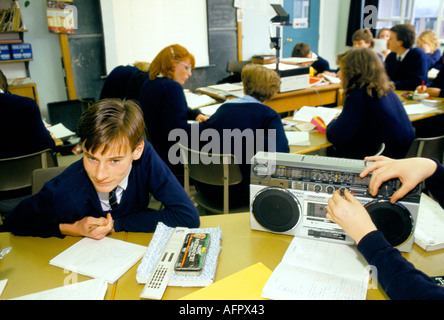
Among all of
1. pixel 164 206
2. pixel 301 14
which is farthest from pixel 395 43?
pixel 164 206

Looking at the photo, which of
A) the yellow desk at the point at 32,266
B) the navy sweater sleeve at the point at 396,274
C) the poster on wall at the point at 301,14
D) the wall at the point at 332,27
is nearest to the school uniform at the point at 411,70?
the poster on wall at the point at 301,14

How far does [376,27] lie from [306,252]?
22.1 feet

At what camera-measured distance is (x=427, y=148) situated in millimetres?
2221

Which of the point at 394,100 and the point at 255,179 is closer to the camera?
the point at 255,179

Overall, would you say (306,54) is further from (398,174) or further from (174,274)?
(174,274)

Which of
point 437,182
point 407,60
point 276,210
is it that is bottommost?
point 276,210

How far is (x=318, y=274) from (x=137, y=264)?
1.72ft

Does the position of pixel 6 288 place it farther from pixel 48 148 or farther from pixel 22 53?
pixel 22 53

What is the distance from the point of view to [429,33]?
192 inches

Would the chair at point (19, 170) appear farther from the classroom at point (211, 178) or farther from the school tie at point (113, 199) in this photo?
the school tie at point (113, 199)

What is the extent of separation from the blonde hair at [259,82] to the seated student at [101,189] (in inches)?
41.5

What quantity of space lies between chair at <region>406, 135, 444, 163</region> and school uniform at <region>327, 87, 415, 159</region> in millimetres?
43

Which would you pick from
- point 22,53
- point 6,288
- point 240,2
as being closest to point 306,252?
point 6,288
